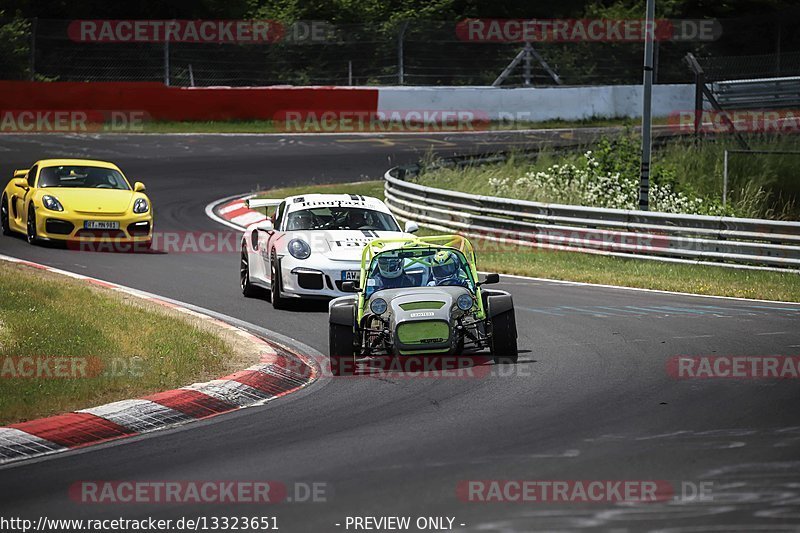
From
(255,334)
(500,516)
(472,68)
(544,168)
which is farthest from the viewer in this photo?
(472,68)

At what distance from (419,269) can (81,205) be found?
387 inches

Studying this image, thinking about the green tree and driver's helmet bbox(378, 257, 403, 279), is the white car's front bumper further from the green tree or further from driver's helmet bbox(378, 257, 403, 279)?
the green tree

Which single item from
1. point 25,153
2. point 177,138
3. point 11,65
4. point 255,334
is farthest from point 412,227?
point 11,65

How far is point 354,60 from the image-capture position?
40.1 meters

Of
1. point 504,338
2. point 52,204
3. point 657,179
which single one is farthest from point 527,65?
point 504,338

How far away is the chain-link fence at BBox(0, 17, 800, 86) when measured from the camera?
3775 centimetres

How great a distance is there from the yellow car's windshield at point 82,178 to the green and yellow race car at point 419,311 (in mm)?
10107

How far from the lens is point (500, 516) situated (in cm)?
672

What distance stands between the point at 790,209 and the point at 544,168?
17.8ft

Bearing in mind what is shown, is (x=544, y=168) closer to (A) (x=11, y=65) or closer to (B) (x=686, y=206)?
(B) (x=686, y=206)

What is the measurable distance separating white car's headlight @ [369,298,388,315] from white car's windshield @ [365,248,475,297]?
412 millimetres

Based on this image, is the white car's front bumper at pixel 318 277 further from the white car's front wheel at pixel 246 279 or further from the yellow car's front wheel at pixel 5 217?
the yellow car's front wheel at pixel 5 217

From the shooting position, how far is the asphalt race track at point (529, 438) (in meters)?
6.84

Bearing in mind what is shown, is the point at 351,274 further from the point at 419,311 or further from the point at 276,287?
the point at 419,311
